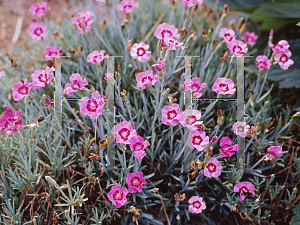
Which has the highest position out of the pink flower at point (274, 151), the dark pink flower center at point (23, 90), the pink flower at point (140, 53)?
the pink flower at point (140, 53)

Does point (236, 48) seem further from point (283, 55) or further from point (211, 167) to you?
point (211, 167)

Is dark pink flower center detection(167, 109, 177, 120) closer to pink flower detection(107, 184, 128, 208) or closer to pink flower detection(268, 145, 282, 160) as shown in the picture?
pink flower detection(107, 184, 128, 208)

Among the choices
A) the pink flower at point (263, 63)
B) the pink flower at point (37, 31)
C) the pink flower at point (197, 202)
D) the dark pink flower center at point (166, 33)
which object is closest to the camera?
the pink flower at point (197, 202)

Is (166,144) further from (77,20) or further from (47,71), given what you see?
(77,20)

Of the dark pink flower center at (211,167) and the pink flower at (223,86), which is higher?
the pink flower at (223,86)

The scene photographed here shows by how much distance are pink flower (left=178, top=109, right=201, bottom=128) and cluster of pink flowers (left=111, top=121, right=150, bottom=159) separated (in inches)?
7.8

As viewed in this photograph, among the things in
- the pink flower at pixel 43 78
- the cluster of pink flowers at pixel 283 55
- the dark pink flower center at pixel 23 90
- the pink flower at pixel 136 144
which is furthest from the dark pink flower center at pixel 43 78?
the cluster of pink flowers at pixel 283 55

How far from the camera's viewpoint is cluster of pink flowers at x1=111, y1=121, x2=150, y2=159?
1220 mm

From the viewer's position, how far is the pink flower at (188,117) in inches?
48.4

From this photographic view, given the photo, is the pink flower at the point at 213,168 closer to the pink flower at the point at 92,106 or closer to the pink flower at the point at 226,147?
the pink flower at the point at 226,147

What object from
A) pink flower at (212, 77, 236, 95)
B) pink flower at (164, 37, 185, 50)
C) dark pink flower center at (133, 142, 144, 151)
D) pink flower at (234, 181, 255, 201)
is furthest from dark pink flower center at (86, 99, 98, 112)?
pink flower at (234, 181, 255, 201)

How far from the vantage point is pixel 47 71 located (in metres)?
1.34

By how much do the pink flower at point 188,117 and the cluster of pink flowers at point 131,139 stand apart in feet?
0.65

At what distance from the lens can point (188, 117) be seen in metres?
1.25
